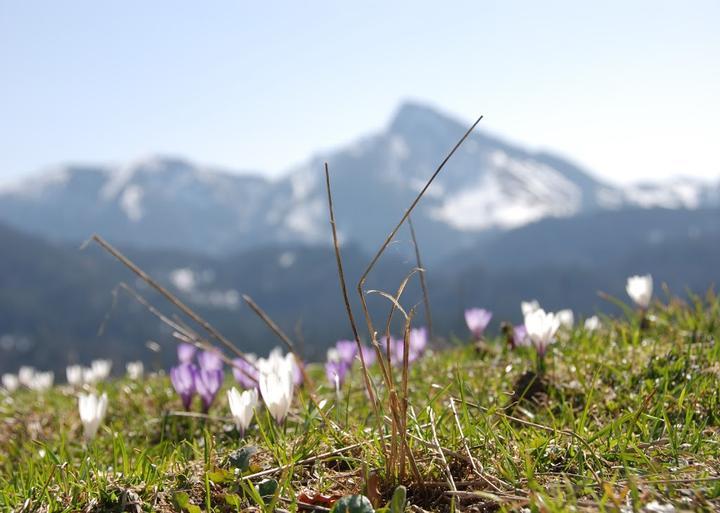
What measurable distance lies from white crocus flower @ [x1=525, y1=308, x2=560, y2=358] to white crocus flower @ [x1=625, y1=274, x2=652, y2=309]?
4.33ft

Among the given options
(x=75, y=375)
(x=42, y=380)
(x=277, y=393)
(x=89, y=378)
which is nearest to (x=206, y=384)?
(x=277, y=393)

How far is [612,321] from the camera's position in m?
5.49

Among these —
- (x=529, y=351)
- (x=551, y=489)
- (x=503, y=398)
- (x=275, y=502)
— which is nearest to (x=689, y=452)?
(x=551, y=489)

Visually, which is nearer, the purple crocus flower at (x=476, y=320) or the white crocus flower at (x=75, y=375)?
the purple crocus flower at (x=476, y=320)

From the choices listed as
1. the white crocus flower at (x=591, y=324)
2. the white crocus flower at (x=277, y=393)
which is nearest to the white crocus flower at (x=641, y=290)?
the white crocus flower at (x=591, y=324)

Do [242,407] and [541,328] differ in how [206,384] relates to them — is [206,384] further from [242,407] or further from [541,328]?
[541,328]

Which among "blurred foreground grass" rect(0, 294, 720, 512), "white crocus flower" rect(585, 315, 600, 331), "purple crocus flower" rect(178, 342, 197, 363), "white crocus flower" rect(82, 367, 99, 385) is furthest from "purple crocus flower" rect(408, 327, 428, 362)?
"white crocus flower" rect(82, 367, 99, 385)

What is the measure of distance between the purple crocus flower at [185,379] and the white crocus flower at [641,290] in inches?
137

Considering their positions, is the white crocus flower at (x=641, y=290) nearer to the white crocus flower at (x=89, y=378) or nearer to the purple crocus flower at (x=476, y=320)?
the purple crocus flower at (x=476, y=320)

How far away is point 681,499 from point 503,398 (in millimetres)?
1743

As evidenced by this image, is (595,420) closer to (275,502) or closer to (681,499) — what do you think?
(681,499)

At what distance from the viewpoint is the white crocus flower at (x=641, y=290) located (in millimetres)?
5191

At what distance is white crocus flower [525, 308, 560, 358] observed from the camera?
165 inches

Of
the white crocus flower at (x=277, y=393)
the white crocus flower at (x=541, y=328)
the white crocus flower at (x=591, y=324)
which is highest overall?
the white crocus flower at (x=541, y=328)
